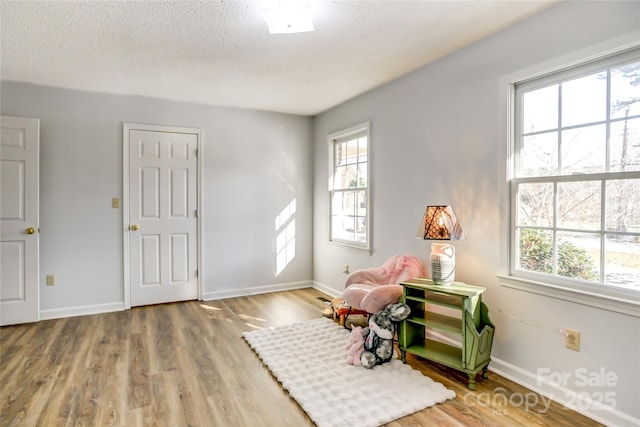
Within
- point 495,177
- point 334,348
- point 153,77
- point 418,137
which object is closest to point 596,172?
point 495,177

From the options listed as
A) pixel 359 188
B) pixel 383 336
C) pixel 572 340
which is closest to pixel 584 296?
pixel 572 340

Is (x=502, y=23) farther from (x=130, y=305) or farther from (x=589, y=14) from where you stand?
(x=130, y=305)

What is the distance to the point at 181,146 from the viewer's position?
4305 millimetres

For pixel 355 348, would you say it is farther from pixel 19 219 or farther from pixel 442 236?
pixel 19 219

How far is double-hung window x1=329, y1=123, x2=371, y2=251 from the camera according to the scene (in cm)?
407

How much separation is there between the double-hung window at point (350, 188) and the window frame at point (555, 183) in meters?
1.62

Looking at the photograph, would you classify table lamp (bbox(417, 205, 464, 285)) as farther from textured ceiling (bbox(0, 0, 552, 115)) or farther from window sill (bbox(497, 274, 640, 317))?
textured ceiling (bbox(0, 0, 552, 115))

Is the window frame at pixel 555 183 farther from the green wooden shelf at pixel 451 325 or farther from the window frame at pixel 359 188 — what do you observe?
the window frame at pixel 359 188

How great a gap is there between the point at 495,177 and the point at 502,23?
1.04m

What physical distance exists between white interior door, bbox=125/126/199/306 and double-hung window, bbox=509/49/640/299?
3.51m

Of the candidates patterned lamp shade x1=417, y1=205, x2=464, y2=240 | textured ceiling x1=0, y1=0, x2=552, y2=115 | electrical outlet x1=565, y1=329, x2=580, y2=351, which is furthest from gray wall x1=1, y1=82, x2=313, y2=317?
electrical outlet x1=565, y1=329, x2=580, y2=351

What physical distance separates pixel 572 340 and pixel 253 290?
3.55 m

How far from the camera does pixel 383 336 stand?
2.62 metres

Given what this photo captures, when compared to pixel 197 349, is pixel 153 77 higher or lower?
higher
